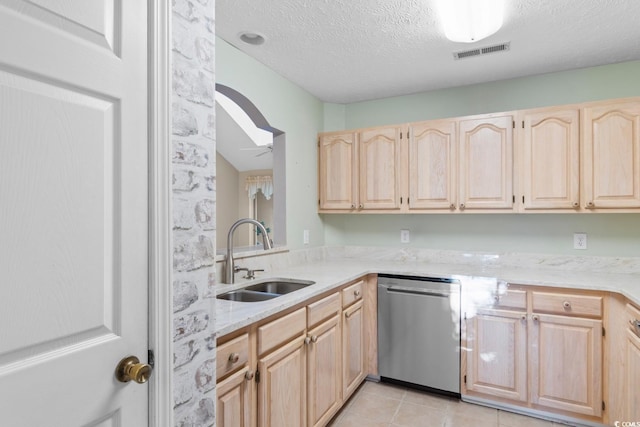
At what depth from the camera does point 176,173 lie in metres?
1.07

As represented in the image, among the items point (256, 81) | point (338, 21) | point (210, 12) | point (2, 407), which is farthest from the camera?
point (256, 81)

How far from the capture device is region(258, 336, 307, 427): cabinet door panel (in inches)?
62.3

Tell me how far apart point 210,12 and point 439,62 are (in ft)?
6.30

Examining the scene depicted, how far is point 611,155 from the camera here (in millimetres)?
2373

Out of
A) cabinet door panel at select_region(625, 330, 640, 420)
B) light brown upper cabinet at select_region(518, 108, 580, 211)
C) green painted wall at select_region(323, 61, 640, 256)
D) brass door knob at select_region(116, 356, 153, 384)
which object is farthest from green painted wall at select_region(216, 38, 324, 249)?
cabinet door panel at select_region(625, 330, 640, 420)

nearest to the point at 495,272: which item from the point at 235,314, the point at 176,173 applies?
the point at 235,314

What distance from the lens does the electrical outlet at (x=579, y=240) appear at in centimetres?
272

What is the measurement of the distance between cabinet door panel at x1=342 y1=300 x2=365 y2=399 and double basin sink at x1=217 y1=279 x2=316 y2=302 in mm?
Result: 389

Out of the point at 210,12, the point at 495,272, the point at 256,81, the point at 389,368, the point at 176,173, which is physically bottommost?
the point at 389,368

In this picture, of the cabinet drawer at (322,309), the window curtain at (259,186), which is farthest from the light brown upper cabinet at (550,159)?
the window curtain at (259,186)

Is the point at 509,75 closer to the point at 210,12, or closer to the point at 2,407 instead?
the point at 210,12

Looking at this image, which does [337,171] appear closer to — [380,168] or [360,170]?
[360,170]

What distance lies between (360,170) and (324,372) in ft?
5.60

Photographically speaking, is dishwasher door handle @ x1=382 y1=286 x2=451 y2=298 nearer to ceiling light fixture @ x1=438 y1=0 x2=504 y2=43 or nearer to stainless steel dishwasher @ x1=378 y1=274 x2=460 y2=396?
stainless steel dishwasher @ x1=378 y1=274 x2=460 y2=396
